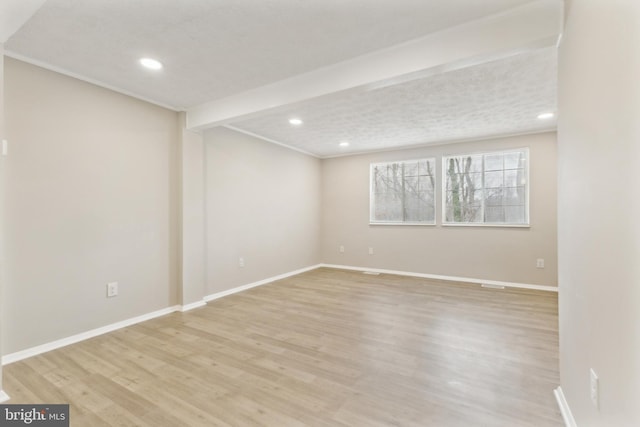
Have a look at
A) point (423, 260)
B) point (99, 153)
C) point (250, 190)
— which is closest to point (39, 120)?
A: point (99, 153)

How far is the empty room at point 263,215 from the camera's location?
1382mm

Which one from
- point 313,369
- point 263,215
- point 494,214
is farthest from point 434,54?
point 494,214

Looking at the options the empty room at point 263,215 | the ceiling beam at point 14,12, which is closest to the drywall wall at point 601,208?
the empty room at point 263,215

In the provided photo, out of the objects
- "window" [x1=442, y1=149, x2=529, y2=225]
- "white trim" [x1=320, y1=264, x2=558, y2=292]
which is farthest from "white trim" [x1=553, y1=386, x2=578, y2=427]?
"window" [x1=442, y1=149, x2=529, y2=225]

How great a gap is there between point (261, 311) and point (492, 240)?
3785 mm

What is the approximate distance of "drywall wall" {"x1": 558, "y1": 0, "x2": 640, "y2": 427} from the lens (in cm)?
88

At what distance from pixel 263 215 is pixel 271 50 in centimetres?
299

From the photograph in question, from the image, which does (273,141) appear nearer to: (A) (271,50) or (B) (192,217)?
(B) (192,217)

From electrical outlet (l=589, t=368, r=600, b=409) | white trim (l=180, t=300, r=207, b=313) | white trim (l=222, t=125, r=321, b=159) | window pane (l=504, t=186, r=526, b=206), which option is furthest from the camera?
window pane (l=504, t=186, r=526, b=206)

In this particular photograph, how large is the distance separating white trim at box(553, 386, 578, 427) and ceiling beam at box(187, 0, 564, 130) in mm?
2150

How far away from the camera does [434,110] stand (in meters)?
3.47

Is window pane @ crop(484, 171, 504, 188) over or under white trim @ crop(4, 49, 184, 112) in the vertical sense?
under

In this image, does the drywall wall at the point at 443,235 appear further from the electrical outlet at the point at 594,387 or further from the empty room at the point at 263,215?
the electrical outlet at the point at 594,387

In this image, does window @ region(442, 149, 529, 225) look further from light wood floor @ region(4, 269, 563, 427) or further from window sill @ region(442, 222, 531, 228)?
light wood floor @ region(4, 269, 563, 427)
